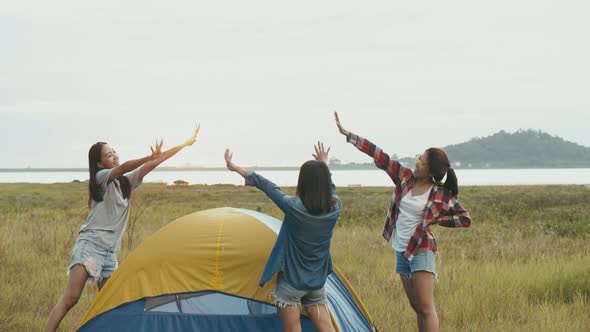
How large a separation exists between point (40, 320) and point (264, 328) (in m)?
3.57

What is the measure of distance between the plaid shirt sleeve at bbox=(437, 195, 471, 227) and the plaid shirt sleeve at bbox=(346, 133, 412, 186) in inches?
18.3

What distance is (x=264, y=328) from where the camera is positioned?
203 inches

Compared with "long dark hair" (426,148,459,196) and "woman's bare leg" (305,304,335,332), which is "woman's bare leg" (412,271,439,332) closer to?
"long dark hair" (426,148,459,196)

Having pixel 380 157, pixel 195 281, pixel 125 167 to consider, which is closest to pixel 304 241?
pixel 195 281

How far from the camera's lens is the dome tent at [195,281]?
5176 millimetres

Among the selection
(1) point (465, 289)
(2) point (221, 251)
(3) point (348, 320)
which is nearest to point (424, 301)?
(3) point (348, 320)

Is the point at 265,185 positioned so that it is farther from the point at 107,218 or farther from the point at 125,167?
the point at 107,218

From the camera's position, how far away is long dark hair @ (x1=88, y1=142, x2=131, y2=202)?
17.6 ft

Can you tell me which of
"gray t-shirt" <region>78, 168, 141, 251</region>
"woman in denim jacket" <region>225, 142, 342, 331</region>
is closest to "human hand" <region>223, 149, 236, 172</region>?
"woman in denim jacket" <region>225, 142, 342, 331</region>

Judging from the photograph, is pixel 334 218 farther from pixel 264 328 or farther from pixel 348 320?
pixel 348 320

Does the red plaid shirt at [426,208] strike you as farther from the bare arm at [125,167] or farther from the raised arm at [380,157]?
the bare arm at [125,167]

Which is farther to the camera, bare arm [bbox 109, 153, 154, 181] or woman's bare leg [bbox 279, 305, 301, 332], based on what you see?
bare arm [bbox 109, 153, 154, 181]

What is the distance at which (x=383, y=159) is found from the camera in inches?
221

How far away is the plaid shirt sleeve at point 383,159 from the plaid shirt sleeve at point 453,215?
47cm
